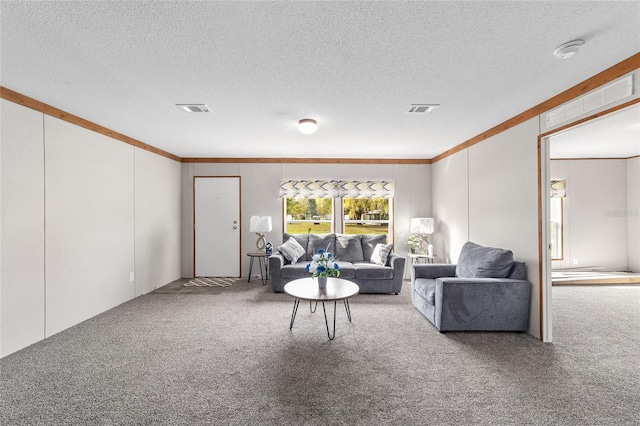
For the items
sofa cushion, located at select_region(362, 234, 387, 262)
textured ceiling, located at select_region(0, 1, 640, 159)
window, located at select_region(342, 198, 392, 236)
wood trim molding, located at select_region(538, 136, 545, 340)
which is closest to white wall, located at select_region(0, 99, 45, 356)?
textured ceiling, located at select_region(0, 1, 640, 159)

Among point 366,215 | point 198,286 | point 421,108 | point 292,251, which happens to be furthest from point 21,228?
point 366,215

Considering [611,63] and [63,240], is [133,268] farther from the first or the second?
[611,63]

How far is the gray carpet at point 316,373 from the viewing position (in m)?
1.89

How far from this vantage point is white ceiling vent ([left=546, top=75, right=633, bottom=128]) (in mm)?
2174

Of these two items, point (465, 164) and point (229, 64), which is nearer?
point (229, 64)

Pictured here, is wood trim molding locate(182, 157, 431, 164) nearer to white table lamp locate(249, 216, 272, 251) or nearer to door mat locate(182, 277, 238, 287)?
white table lamp locate(249, 216, 272, 251)

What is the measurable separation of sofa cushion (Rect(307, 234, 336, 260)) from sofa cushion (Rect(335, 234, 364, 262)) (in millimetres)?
103

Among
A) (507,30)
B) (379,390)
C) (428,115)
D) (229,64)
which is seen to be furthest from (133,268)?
(507,30)

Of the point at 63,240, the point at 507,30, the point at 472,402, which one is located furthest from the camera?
the point at 63,240

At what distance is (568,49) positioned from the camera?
192cm

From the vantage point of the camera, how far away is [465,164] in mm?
4570

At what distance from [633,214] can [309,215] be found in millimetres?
6577

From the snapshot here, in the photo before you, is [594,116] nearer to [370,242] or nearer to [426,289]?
[426,289]

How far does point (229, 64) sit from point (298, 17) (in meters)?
0.76
